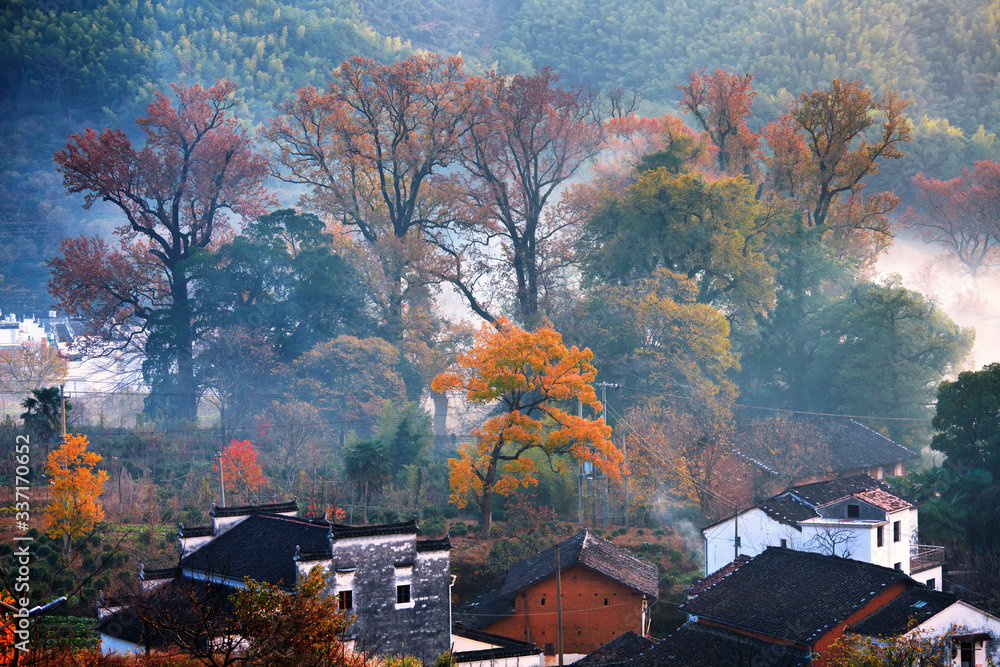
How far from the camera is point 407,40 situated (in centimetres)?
13300

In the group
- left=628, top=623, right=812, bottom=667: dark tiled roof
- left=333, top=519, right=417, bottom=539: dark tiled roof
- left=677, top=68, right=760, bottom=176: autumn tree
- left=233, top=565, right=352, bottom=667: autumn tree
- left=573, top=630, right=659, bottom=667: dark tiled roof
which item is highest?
left=677, top=68, right=760, bottom=176: autumn tree

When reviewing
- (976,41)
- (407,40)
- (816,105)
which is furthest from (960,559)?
(407,40)

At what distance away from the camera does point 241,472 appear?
140 feet

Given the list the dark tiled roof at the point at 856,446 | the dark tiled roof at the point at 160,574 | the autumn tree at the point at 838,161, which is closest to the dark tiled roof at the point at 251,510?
the dark tiled roof at the point at 160,574

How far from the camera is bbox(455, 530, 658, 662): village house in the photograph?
31172 mm

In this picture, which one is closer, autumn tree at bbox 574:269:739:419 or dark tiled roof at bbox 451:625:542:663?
dark tiled roof at bbox 451:625:542:663

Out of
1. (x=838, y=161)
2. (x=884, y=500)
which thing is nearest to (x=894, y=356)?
(x=838, y=161)

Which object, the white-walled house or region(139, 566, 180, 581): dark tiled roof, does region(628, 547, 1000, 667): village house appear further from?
region(139, 566, 180, 581): dark tiled roof

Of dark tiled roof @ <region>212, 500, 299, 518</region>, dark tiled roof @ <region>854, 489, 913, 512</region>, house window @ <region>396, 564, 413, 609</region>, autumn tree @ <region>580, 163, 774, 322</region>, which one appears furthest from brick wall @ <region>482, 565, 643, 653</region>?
autumn tree @ <region>580, 163, 774, 322</region>

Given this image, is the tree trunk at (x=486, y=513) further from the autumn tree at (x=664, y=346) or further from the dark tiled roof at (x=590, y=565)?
the autumn tree at (x=664, y=346)

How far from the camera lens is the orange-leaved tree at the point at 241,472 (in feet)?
138

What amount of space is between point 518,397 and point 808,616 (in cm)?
1515

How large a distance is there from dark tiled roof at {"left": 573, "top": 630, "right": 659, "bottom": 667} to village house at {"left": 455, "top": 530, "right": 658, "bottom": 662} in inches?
78.9

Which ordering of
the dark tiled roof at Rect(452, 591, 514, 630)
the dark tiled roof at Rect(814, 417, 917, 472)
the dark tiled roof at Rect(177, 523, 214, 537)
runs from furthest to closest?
the dark tiled roof at Rect(814, 417, 917, 472), the dark tiled roof at Rect(452, 591, 514, 630), the dark tiled roof at Rect(177, 523, 214, 537)
